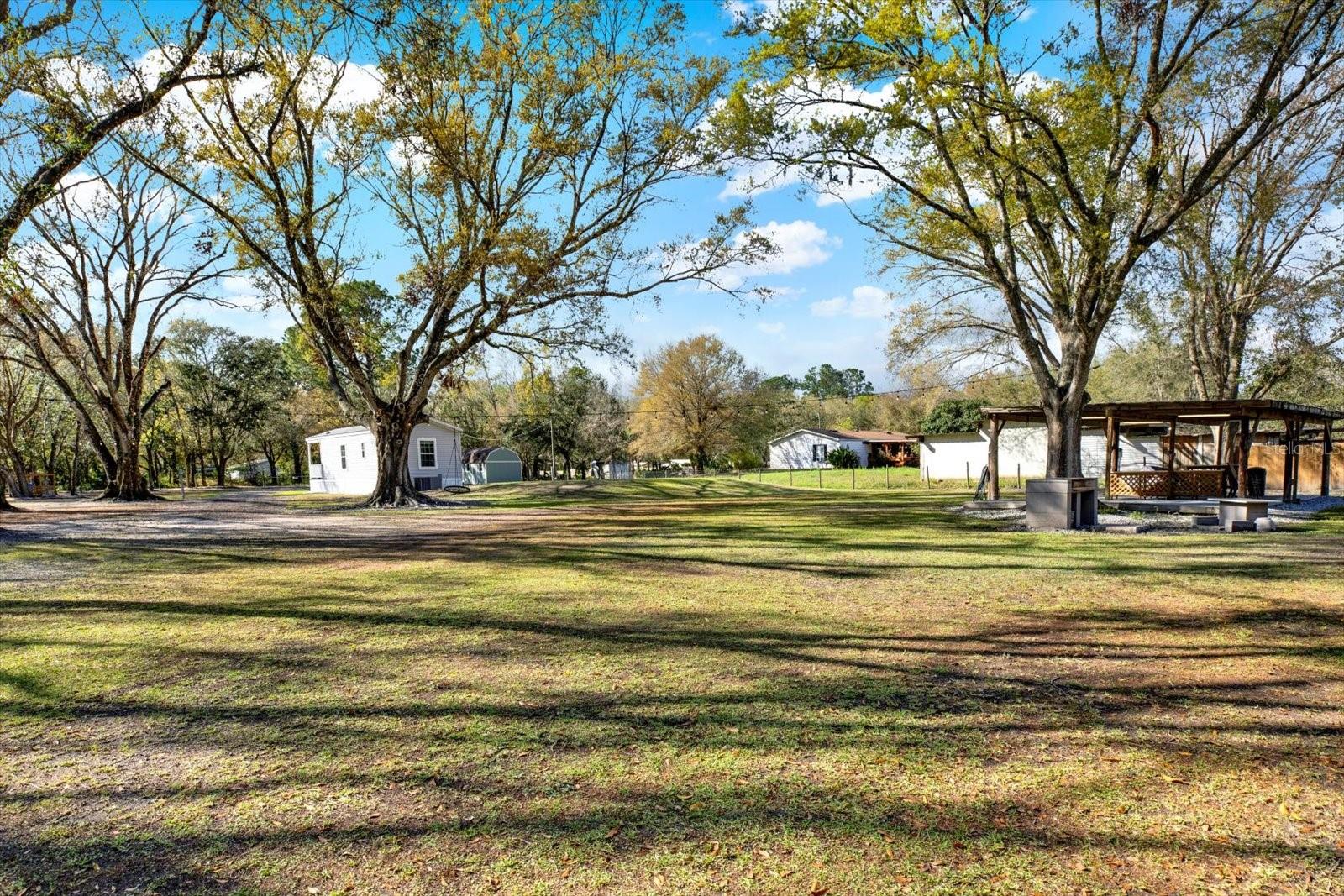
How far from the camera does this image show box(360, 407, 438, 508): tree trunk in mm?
21703

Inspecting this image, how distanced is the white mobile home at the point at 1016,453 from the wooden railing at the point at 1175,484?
11777 mm

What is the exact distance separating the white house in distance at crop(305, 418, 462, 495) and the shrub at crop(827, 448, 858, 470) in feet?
91.1

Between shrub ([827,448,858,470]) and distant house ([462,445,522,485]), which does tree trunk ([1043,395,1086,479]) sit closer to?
distant house ([462,445,522,485])

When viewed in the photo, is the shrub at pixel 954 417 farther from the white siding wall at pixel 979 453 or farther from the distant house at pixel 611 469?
the distant house at pixel 611 469

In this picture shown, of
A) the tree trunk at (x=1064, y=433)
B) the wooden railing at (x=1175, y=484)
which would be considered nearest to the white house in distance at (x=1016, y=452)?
the wooden railing at (x=1175, y=484)

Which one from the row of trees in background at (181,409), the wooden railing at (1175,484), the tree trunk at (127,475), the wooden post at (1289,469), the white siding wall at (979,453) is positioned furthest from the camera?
the row of trees in background at (181,409)

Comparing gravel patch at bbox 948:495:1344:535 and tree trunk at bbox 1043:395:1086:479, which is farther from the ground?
tree trunk at bbox 1043:395:1086:479

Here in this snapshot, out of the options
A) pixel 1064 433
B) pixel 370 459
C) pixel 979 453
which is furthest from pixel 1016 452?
pixel 370 459

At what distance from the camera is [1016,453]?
1416 inches

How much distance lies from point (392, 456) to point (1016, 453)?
29402mm

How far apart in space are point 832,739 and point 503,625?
3090mm

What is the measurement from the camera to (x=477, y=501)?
24.8 meters

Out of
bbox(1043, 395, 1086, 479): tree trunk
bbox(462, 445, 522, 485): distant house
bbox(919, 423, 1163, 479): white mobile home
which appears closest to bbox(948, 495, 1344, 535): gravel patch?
bbox(1043, 395, 1086, 479): tree trunk

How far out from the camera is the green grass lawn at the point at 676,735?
2.40 meters
